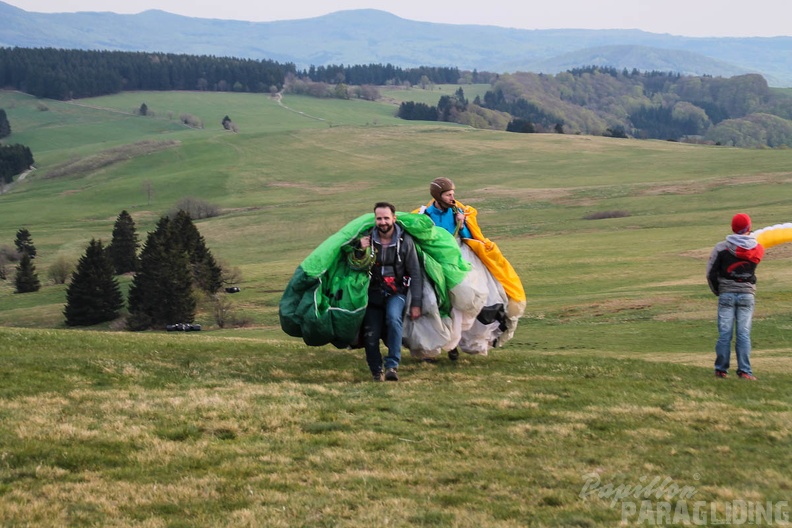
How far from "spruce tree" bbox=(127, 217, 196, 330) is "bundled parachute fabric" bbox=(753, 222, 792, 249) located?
1668 inches

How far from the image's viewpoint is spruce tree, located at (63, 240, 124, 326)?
56.2 meters

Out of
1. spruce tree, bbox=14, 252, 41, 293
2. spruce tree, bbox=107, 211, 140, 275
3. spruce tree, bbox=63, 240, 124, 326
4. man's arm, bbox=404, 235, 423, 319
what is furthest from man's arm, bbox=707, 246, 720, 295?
spruce tree, bbox=107, 211, 140, 275

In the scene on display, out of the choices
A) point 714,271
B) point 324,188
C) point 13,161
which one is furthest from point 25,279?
point 13,161

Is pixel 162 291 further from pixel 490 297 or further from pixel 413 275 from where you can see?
pixel 413 275

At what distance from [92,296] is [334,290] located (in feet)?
156

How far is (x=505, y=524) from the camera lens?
701cm

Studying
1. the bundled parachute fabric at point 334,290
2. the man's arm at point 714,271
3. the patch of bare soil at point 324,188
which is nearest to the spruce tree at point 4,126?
the patch of bare soil at point 324,188

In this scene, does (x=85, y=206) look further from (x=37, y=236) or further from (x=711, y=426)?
(x=711, y=426)

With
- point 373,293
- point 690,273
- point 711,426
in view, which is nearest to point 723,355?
point 711,426

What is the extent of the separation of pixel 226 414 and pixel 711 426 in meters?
5.78

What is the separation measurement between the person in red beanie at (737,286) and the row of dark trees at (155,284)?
42.5 metres

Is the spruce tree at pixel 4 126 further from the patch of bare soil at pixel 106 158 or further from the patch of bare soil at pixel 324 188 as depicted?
the patch of bare soil at pixel 324 188

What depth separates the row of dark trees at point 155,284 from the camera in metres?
53.5

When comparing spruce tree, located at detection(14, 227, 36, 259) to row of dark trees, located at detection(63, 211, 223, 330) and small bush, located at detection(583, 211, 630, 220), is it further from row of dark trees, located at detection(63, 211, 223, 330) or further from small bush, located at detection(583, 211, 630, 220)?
small bush, located at detection(583, 211, 630, 220)
